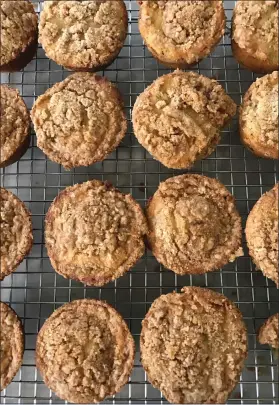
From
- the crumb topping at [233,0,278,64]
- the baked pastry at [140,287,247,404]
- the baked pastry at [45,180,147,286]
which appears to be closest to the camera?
the baked pastry at [140,287,247,404]

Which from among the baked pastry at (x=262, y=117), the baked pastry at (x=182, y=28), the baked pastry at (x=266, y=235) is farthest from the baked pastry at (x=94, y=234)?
the baked pastry at (x=182, y=28)

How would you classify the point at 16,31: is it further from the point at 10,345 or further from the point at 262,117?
the point at 10,345

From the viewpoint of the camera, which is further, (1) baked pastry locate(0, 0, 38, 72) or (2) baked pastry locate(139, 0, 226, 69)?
(1) baked pastry locate(0, 0, 38, 72)

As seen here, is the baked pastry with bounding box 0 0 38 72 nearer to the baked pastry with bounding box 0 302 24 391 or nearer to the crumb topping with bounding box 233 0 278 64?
the crumb topping with bounding box 233 0 278 64

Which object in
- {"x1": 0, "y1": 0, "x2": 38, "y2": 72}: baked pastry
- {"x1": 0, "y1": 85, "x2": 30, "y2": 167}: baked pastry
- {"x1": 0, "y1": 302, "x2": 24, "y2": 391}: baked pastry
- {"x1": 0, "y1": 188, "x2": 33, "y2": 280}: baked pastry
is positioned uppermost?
{"x1": 0, "y1": 0, "x2": 38, "y2": 72}: baked pastry

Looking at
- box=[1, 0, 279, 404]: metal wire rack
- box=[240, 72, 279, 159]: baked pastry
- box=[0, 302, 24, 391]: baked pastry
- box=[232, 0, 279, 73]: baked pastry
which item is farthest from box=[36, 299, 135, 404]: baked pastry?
box=[232, 0, 279, 73]: baked pastry

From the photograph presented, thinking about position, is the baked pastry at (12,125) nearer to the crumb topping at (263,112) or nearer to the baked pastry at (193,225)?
the baked pastry at (193,225)
